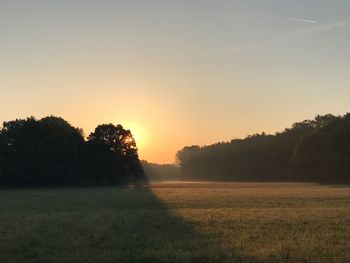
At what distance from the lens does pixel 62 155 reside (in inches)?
4301

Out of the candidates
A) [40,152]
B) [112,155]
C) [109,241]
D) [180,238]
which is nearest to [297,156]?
[112,155]

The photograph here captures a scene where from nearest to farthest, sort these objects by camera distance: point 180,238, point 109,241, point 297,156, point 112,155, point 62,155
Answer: point 109,241 → point 180,238 → point 62,155 → point 112,155 → point 297,156

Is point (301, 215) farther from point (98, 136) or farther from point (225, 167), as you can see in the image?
point (225, 167)

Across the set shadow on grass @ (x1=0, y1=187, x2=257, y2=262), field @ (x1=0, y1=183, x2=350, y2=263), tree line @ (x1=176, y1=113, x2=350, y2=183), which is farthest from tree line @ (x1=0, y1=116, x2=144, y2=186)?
shadow on grass @ (x1=0, y1=187, x2=257, y2=262)

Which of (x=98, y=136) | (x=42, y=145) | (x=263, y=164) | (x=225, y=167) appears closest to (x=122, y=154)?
(x=98, y=136)

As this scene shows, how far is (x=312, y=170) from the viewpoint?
12212 cm

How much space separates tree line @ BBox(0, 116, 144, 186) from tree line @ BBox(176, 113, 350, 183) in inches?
1453

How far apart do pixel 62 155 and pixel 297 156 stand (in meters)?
50.5

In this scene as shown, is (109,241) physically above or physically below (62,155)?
below

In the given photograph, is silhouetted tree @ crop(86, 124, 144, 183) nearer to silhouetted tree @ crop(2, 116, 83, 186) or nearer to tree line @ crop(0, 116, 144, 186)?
tree line @ crop(0, 116, 144, 186)

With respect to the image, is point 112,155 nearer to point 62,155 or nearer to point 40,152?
point 62,155

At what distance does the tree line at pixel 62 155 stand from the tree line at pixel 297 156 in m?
36.9

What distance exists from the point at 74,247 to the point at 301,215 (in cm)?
1527

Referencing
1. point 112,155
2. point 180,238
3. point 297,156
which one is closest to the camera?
point 180,238
